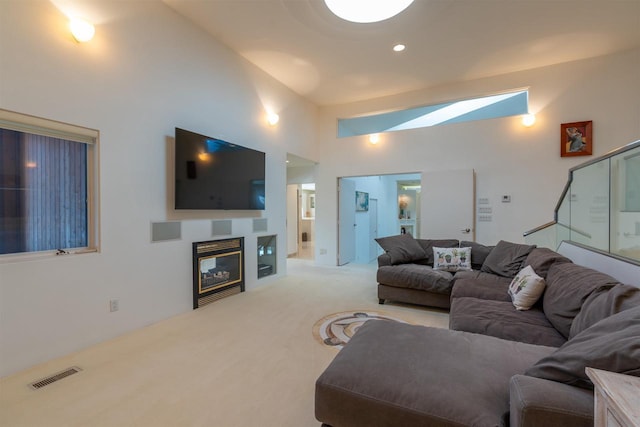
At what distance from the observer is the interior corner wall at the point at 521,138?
170 inches

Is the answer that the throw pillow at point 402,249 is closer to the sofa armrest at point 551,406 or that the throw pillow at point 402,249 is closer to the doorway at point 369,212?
the doorway at point 369,212

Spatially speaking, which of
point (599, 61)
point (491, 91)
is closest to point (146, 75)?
point (491, 91)

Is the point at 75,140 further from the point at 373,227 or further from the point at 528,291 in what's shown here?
the point at 373,227

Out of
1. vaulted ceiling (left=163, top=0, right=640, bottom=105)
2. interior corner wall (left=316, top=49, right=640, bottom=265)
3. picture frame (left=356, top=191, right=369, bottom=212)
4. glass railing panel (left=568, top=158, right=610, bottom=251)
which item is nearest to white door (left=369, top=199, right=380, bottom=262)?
picture frame (left=356, top=191, right=369, bottom=212)

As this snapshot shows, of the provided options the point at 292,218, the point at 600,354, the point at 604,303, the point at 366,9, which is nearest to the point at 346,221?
the point at 292,218

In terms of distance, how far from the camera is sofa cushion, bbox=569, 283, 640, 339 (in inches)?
53.8

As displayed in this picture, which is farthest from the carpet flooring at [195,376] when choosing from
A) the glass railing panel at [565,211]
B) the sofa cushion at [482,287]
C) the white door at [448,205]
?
the white door at [448,205]

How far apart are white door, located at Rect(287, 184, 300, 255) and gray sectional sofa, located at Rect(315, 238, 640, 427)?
19.7 feet

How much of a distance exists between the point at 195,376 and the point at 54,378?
→ 1031mm

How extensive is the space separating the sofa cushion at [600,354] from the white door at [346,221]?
5.24 metres

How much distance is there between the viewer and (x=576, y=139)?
14.8 feet

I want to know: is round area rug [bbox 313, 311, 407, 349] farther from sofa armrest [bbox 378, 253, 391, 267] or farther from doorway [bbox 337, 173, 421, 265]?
doorway [bbox 337, 173, 421, 265]

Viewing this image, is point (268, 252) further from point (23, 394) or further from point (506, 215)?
point (506, 215)

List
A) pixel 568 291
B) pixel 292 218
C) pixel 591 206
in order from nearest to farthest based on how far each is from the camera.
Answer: pixel 568 291
pixel 591 206
pixel 292 218
